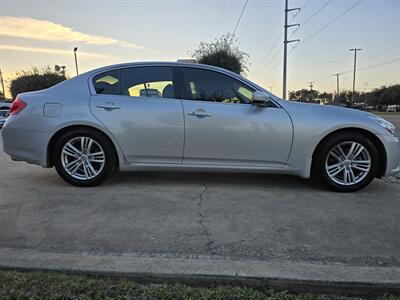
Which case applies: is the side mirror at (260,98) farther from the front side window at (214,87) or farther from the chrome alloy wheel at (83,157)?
the chrome alloy wheel at (83,157)

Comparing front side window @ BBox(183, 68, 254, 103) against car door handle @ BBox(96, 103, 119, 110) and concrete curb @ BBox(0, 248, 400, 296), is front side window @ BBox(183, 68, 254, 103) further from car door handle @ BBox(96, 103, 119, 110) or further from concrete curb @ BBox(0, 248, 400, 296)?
concrete curb @ BBox(0, 248, 400, 296)

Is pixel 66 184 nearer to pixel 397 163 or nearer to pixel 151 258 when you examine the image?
pixel 151 258

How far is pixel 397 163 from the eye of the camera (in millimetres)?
4391

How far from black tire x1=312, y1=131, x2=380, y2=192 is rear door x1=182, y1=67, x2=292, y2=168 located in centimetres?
41

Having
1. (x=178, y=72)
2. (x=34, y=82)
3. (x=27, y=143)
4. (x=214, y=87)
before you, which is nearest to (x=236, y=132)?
(x=214, y=87)

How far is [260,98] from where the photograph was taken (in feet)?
14.0

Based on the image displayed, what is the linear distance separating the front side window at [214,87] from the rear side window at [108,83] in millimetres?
863

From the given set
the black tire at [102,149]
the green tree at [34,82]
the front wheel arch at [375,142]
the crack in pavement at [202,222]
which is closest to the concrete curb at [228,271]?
the crack in pavement at [202,222]

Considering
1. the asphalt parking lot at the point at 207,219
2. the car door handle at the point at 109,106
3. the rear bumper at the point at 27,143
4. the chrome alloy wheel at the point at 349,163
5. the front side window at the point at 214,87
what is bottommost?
the asphalt parking lot at the point at 207,219

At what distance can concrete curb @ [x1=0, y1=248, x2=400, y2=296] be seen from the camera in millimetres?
2244

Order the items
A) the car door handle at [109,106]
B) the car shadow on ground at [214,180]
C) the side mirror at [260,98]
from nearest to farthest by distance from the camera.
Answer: the side mirror at [260,98] < the car door handle at [109,106] < the car shadow on ground at [214,180]

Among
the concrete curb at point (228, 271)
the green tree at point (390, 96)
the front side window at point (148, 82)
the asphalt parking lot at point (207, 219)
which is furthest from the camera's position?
the green tree at point (390, 96)

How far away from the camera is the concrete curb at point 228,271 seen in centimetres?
224

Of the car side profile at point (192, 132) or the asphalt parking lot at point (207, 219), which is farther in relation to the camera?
the car side profile at point (192, 132)
